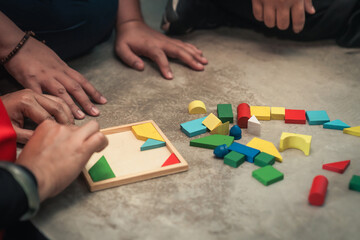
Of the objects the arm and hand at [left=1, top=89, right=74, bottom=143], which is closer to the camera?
hand at [left=1, top=89, right=74, bottom=143]

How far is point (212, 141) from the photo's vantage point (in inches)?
44.7

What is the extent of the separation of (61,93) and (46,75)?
0.25 feet

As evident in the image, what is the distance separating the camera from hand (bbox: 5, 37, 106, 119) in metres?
1.25

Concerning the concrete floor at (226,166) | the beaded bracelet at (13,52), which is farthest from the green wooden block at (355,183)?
the beaded bracelet at (13,52)

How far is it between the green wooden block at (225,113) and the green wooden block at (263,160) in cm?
22

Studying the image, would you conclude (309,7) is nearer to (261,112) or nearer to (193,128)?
(261,112)

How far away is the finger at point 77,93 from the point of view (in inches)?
50.6

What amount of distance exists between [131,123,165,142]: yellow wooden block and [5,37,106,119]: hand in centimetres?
20

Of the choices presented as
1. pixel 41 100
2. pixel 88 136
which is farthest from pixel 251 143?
pixel 41 100

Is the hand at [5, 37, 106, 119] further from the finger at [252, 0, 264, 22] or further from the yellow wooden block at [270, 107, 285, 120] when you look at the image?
the finger at [252, 0, 264, 22]

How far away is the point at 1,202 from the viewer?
2.41 feet

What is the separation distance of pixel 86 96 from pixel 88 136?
0.44m

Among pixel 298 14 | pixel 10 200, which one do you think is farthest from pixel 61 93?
pixel 298 14

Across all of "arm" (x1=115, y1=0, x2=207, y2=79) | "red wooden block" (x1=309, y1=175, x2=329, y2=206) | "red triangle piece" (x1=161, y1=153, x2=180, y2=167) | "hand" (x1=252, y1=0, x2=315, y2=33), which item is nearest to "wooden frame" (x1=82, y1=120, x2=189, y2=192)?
"red triangle piece" (x1=161, y1=153, x2=180, y2=167)
